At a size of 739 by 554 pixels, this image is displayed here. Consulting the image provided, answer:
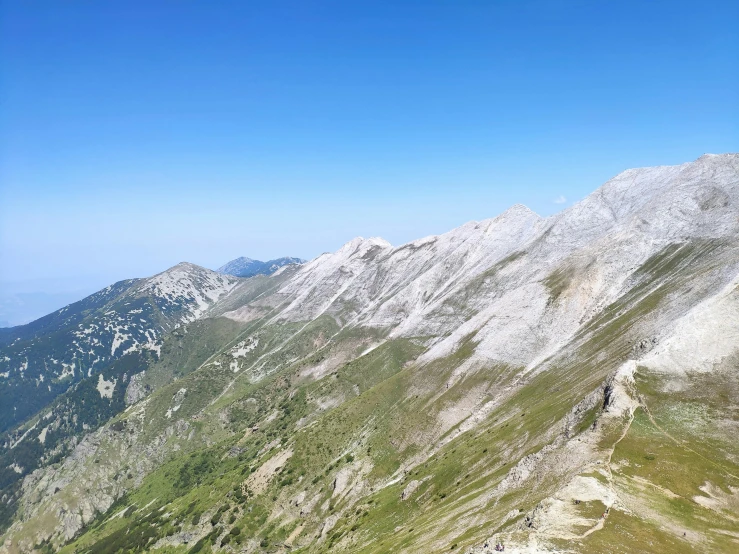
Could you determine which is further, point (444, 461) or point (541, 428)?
point (444, 461)

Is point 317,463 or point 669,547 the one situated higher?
point 669,547

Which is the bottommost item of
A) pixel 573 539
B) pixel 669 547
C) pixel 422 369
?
pixel 422 369

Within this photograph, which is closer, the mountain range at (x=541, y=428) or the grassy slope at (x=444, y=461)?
the mountain range at (x=541, y=428)

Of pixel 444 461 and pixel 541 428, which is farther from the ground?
pixel 541 428

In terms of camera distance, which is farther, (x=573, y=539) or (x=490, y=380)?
(x=490, y=380)

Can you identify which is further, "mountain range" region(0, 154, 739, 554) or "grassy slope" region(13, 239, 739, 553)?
"grassy slope" region(13, 239, 739, 553)

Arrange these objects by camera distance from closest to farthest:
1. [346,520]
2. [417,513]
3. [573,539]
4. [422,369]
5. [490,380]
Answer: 1. [573,539]
2. [417,513]
3. [346,520]
4. [490,380]
5. [422,369]

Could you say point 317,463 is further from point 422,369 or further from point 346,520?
point 422,369

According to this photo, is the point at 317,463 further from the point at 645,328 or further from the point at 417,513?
the point at 645,328

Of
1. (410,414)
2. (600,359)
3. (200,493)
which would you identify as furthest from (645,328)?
(200,493)

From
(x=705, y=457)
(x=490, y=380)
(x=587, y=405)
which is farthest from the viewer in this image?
(x=490, y=380)
